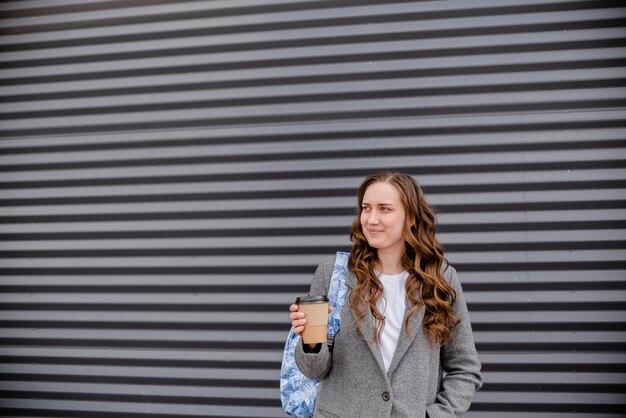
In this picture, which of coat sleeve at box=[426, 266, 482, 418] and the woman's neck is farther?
the woman's neck

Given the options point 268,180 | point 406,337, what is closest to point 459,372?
point 406,337

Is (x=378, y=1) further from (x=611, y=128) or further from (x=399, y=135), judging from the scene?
(x=611, y=128)

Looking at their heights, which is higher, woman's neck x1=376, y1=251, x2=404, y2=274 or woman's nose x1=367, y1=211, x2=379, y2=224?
woman's nose x1=367, y1=211, x2=379, y2=224

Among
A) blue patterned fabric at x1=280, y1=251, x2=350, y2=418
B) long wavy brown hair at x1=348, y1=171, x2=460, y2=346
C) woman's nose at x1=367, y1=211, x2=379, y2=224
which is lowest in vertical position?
blue patterned fabric at x1=280, y1=251, x2=350, y2=418

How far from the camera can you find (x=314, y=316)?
5.84 ft

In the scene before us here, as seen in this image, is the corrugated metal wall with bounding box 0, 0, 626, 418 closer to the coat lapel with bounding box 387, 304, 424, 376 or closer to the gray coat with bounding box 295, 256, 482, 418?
the gray coat with bounding box 295, 256, 482, 418

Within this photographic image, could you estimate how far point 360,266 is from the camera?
2.10 m

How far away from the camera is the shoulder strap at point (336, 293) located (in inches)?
80.9

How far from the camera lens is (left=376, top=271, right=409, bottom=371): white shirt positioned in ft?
6.52

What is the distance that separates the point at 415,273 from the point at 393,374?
0.42 m

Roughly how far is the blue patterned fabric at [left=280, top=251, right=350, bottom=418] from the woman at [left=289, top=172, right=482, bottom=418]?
0.11 feet

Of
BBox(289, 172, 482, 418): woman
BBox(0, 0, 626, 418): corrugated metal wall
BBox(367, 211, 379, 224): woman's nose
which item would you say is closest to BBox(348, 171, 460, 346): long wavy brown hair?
BBox(289, 172, 482, 418): woman

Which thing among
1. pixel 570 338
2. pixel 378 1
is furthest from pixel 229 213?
pixel 570 338

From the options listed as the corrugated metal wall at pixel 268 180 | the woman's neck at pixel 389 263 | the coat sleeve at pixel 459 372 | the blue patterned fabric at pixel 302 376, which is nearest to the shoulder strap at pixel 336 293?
the blue patterned fabric at pixel 302 376
